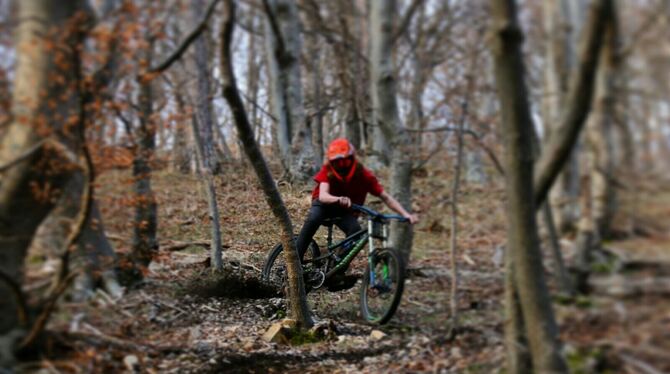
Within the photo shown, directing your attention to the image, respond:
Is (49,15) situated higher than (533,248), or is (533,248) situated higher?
(49,15)

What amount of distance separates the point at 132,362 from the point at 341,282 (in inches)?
100

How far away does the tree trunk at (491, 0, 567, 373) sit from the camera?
2.68 meters

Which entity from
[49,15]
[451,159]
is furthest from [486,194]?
[49,15]

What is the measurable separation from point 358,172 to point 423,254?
4.26ft

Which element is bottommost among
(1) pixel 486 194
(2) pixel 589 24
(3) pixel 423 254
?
(3) pixel 423 254

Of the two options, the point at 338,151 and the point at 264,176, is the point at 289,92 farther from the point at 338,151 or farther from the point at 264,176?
the point at 264,176

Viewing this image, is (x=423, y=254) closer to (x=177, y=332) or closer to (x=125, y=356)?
(x=177, y=332)

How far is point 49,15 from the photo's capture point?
11.9 ft

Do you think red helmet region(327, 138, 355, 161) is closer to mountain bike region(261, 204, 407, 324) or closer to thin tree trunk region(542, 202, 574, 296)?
mountain bike region(261, 204, 407, 324)

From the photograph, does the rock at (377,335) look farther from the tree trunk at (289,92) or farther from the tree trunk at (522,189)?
the tree trunk at (522,189)

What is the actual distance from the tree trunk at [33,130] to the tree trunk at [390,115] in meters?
3.30

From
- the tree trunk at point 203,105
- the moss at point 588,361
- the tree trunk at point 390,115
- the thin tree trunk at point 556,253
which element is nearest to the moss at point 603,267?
the thin tree trunk at point 556,253

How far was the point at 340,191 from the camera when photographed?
17.5 feet

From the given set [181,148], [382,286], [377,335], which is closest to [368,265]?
[382,286]
